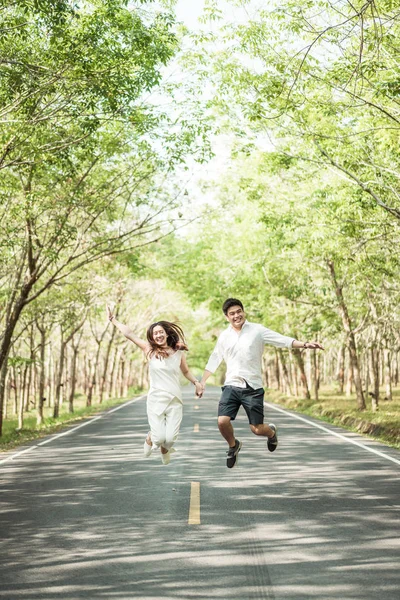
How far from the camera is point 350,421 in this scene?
803 inches

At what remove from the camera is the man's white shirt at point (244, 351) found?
27.5ft

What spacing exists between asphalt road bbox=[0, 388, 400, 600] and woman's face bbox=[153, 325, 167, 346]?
6.06ft

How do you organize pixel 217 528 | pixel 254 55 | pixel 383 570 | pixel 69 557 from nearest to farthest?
pixel 383 570 < pixel 69 557 < pixel 217 528 < pixel 254 55

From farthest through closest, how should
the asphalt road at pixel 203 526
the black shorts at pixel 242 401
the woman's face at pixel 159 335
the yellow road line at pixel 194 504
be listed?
1. the black shorts at pixel 242 401
2. the woman's face at pixel 159 335
3. the yellow road line at pixel 194 504
4. the asphalt road at pixel 203 526

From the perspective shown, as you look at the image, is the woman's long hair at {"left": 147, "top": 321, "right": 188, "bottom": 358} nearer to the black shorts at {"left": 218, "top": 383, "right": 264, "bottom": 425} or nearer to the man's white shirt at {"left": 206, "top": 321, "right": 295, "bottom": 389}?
the man's white shirt at {"left": 206, "top": 321, "right": 295, "bottom": 389}

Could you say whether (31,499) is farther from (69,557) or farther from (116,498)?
(69,557)

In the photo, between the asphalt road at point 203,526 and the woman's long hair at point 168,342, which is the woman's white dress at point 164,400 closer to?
the woman's long hair at point 168,342

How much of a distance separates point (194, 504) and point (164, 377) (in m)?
1.56

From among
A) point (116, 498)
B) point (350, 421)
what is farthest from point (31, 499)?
point (350, 421)

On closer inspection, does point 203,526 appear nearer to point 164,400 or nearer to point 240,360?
point 164,400

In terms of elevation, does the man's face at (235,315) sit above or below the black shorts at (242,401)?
above

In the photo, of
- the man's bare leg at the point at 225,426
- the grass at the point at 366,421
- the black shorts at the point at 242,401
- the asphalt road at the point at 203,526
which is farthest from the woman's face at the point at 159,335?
the grass at the point at 366,421

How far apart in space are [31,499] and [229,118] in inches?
440

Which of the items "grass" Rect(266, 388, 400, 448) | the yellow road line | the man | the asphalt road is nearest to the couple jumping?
the man
